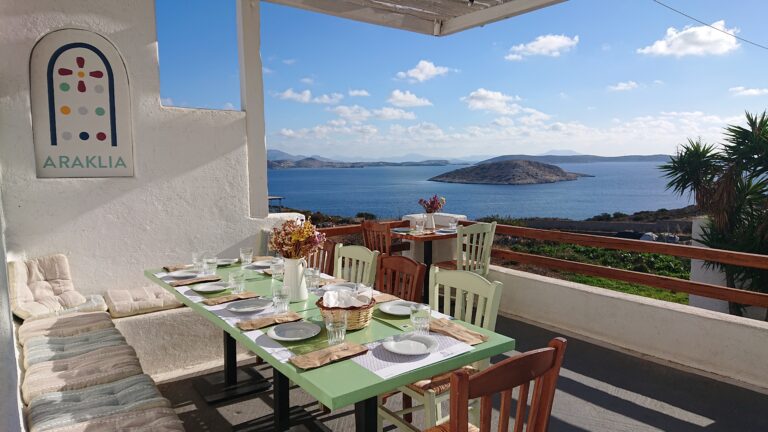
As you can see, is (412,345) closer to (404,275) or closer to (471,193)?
(404,275)

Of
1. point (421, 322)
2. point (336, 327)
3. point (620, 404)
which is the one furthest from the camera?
point (620, 404)

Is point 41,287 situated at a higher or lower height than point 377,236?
lower

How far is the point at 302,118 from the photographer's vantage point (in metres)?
35.9

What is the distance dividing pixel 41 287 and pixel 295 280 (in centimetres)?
228

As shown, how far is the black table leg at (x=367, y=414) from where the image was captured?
1820 mm

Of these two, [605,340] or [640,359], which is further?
[605,340]

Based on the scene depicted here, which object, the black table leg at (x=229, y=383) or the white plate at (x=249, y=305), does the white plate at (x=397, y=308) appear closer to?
the white plate at (x=249, y=305)

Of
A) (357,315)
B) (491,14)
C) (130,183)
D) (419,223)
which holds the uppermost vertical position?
(491,14)

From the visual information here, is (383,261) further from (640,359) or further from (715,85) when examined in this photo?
(715,85)

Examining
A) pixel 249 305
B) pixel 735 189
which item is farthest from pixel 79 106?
pixel 735 189

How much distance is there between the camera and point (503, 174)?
3688 cm

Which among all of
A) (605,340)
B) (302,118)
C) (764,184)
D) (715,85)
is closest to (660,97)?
(715,85)

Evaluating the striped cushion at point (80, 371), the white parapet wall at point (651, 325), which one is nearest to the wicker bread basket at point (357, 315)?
the striped cushion at point (80, 371)

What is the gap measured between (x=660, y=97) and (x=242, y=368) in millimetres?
41049
